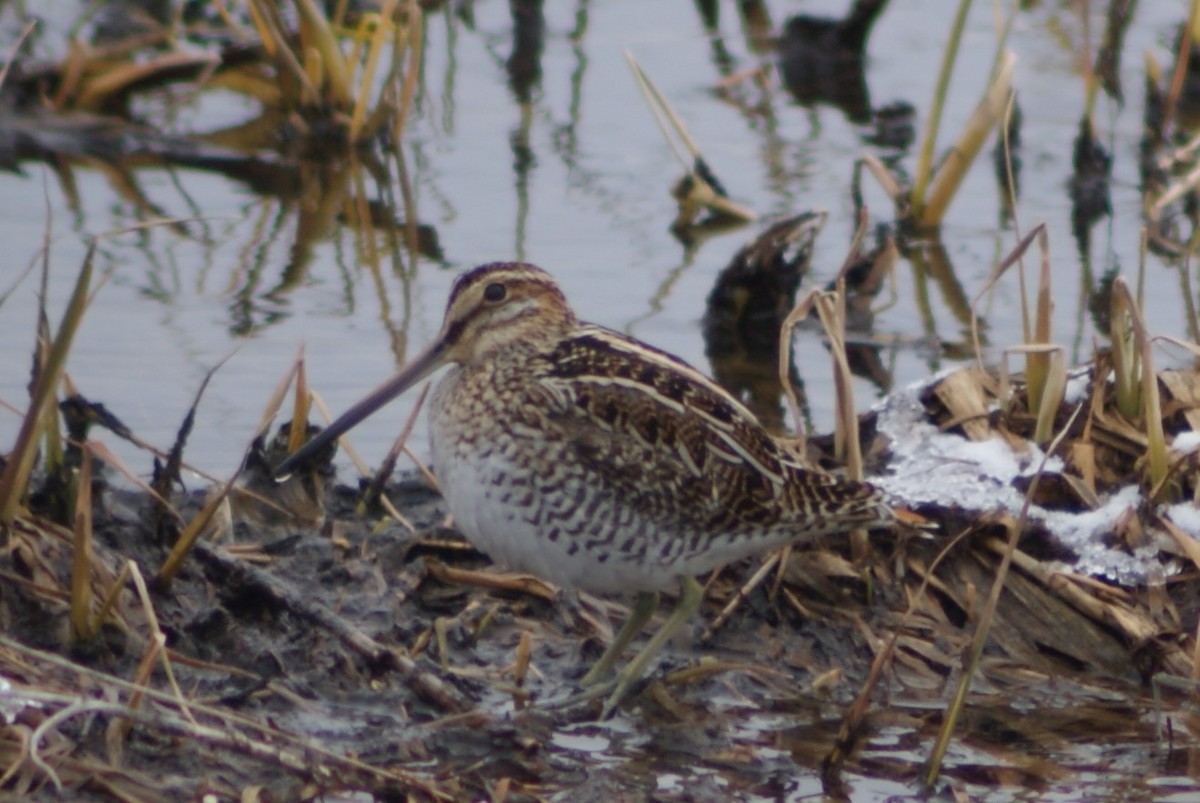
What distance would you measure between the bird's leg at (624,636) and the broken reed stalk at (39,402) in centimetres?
123

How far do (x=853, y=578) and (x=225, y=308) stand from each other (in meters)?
2.67

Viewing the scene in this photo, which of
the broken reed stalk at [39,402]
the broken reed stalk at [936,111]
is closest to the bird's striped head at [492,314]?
the broken reed stalk at [39,402]

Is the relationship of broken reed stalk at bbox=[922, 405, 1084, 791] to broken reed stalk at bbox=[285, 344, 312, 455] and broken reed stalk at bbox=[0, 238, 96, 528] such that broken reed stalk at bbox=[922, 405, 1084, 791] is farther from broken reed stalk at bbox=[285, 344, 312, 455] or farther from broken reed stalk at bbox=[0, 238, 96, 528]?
broken reed stalk at bbox=[285, 344, 312, 455]

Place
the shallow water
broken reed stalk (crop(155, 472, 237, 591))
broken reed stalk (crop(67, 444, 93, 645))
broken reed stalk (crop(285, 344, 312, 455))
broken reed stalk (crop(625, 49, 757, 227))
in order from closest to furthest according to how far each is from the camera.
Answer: broken reed stalk (crop(67, 444, 93, 645))
broken reed stalk (crop(155, 472, 237, 591))
broken reed stalk (crop(285, 344, 312, 455))
the shallow water
broken reed stalk (crop(625, 49, 757, 227))

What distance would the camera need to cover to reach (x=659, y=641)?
4.26 metres

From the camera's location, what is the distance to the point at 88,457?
12.4 ft

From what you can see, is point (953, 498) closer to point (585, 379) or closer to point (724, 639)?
point (724, 639)

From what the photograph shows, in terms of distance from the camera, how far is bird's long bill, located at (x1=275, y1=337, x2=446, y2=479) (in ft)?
14.8

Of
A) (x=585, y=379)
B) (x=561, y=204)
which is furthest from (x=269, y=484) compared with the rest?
(x=561, y=204)

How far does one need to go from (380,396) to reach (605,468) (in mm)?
720

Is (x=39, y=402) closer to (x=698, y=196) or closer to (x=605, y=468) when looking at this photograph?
(x=605, y=468)

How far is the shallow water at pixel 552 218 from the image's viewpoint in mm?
6047

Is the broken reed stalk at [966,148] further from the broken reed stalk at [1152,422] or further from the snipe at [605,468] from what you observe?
the snipe at [605,468]

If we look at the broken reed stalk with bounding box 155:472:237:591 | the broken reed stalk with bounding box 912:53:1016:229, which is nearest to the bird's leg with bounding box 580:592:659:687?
the broken reed stalk with bounding box 155:472:237:591
